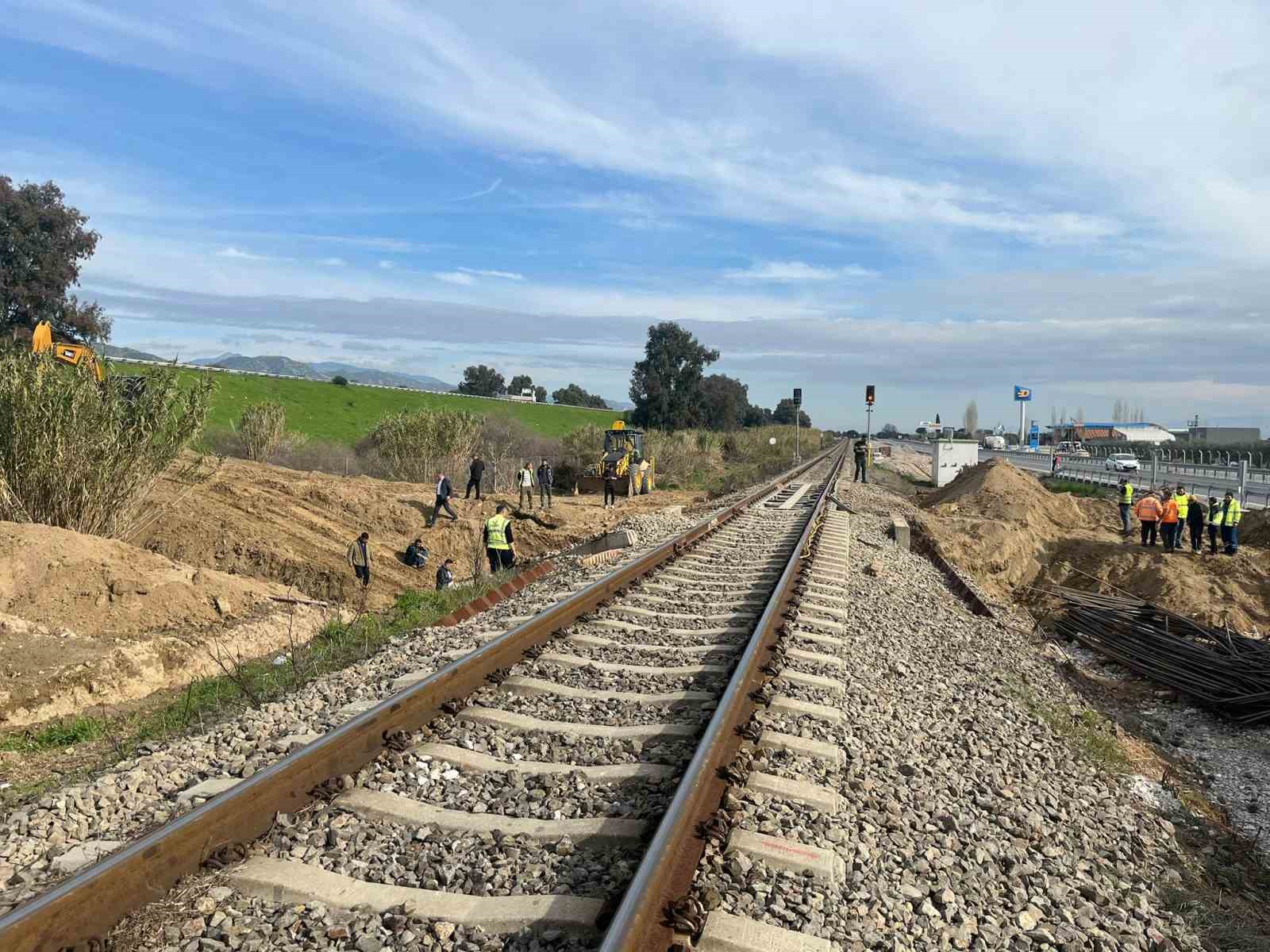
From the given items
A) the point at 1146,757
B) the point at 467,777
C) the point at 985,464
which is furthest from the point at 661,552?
the point at 985,464

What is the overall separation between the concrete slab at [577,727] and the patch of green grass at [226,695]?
1.58 m

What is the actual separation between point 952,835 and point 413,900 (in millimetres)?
2383

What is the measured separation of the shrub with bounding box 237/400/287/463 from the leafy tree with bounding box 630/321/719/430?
139 ft

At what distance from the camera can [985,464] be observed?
2864 centimetres

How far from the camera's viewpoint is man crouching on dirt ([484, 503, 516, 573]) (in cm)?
1522

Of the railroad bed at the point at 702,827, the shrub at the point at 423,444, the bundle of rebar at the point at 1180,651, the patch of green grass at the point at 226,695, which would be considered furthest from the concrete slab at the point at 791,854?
the shrub at the point at 423,444

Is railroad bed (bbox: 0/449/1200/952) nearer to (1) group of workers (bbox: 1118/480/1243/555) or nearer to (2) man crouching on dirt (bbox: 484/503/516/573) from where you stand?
(2) man crouching on dirt (bbox: 484/503/516/573)

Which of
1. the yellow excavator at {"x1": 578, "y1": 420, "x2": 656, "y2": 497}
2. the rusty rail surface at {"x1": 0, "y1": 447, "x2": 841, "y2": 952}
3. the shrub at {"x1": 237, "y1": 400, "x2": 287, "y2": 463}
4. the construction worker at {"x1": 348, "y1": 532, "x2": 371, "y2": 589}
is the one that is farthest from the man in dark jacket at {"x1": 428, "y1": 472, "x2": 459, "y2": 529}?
the rusty rail surface at {"x1": 0, "y1": 447, "x2": 841, "y2": 952}

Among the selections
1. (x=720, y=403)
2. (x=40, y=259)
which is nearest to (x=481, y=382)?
(x=720, y=403)

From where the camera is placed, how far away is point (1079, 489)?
33438 mm

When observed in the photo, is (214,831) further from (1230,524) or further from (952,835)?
(1230,524)

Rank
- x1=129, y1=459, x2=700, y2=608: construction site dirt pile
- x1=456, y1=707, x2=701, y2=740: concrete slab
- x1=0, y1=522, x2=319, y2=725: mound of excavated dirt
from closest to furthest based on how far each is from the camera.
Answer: x1=456, y1=707, x2=701, y2=740: concrete slab
x1=0, y1=522, x2=319, y2=725: mound of excavated dirt
x1=129, y1=459, x2=700, y2=608: construction site dirt pile

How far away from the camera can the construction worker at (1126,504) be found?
2180 centimetres

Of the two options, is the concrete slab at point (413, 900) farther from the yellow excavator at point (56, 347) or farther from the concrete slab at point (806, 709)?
the yellow excavator at point (56, 347)
